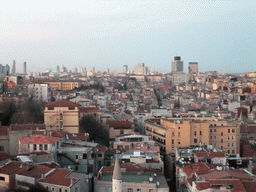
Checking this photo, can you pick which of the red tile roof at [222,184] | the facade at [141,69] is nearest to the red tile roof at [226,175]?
the red tile roof at [222,184]

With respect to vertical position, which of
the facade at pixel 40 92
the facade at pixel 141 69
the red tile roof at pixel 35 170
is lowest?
the red tile roof at pixel 35 170

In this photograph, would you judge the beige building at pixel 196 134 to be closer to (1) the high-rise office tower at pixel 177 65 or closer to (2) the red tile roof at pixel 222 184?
(2) the red tile roof at pixel 222 184

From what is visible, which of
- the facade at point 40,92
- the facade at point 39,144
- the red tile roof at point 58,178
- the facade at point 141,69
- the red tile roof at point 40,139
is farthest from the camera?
the facade at point 141,69

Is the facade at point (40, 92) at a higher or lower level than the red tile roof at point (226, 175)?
higher

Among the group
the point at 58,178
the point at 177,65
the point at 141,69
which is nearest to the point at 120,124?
the point at 58,178

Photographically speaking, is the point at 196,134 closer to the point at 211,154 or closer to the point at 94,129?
the point at 211,154
